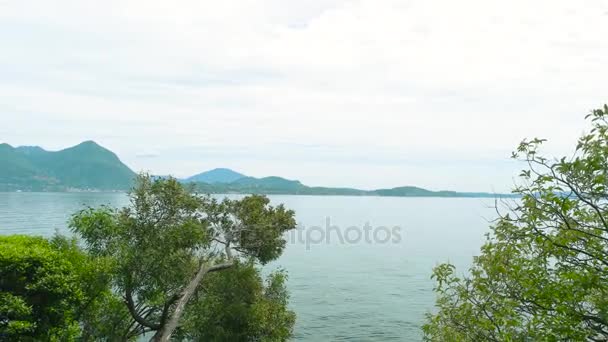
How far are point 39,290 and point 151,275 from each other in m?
5.72

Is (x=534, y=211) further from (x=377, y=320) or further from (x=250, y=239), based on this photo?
(x=377, y=320)

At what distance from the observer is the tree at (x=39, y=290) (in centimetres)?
1770

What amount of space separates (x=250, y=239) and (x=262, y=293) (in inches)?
161

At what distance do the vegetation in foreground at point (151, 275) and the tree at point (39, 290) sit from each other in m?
0.04

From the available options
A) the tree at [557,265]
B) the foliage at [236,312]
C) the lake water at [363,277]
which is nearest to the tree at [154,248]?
the foliage at [236,312]

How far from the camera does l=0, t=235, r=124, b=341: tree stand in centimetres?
1770

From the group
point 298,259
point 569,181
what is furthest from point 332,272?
point 569,181

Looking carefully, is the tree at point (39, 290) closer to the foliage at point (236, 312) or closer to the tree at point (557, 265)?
the foliage at point (236, 312)

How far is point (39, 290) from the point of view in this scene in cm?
1873

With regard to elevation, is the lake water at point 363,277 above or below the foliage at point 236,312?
below

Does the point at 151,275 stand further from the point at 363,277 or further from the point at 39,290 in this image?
the point at 363,277

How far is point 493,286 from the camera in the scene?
45.9 ft

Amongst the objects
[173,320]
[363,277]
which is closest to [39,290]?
[173,320]

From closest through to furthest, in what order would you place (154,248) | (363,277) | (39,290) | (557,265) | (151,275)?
(557,265) < (39,290) < (151,275) < (154,248) < (363,277)
